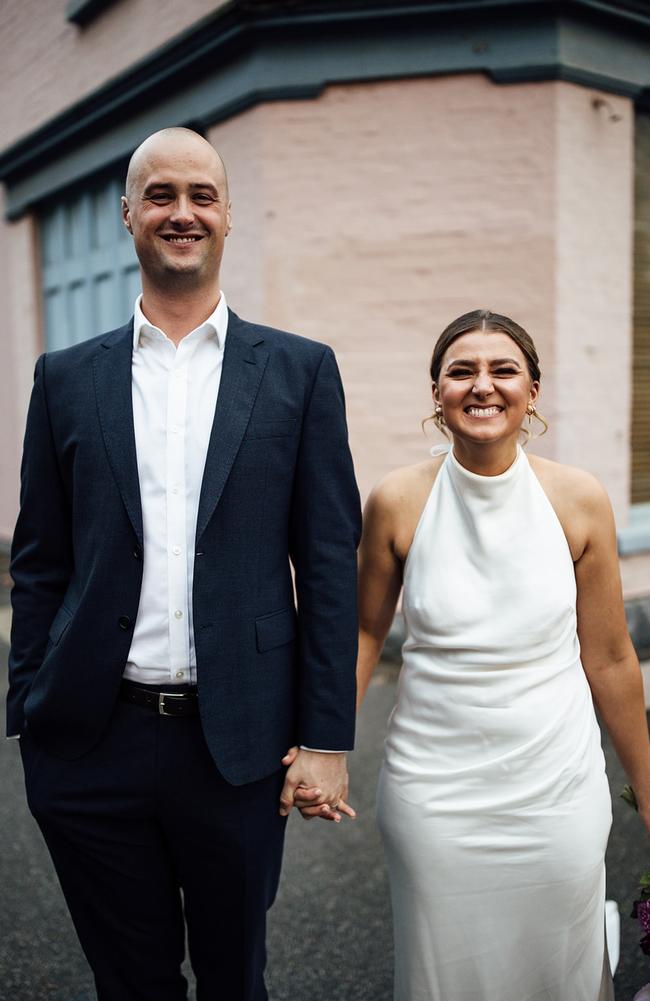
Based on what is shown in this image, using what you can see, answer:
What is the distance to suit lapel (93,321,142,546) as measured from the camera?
1.86 meters

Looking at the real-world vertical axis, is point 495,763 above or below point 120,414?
below

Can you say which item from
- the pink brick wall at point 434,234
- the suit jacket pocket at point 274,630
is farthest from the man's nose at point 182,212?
the pink brick wall at point 434,234

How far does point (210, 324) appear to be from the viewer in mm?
1960

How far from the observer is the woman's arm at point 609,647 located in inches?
79.0

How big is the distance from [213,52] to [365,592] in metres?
5.02

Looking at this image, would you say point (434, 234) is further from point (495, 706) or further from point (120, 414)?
point (495, 706)

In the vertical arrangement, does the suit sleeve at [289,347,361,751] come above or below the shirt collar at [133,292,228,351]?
below

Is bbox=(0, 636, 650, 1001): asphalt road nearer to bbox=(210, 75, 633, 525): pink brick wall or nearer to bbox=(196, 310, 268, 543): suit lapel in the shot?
bbox=(196, 310, 268, 543): suit lapel

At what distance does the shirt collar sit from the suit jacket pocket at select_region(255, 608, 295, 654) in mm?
607

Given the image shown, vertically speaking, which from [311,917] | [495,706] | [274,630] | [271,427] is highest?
[271,427]

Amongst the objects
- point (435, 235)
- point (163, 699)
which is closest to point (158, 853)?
point (163, 699)

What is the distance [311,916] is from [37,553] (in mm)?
1790

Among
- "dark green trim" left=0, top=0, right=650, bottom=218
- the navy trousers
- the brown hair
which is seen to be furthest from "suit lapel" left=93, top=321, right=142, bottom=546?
"dark green trim" left=0, top=0, right=650, bottom=218

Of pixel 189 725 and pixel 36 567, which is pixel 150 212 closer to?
pixel 36 567
